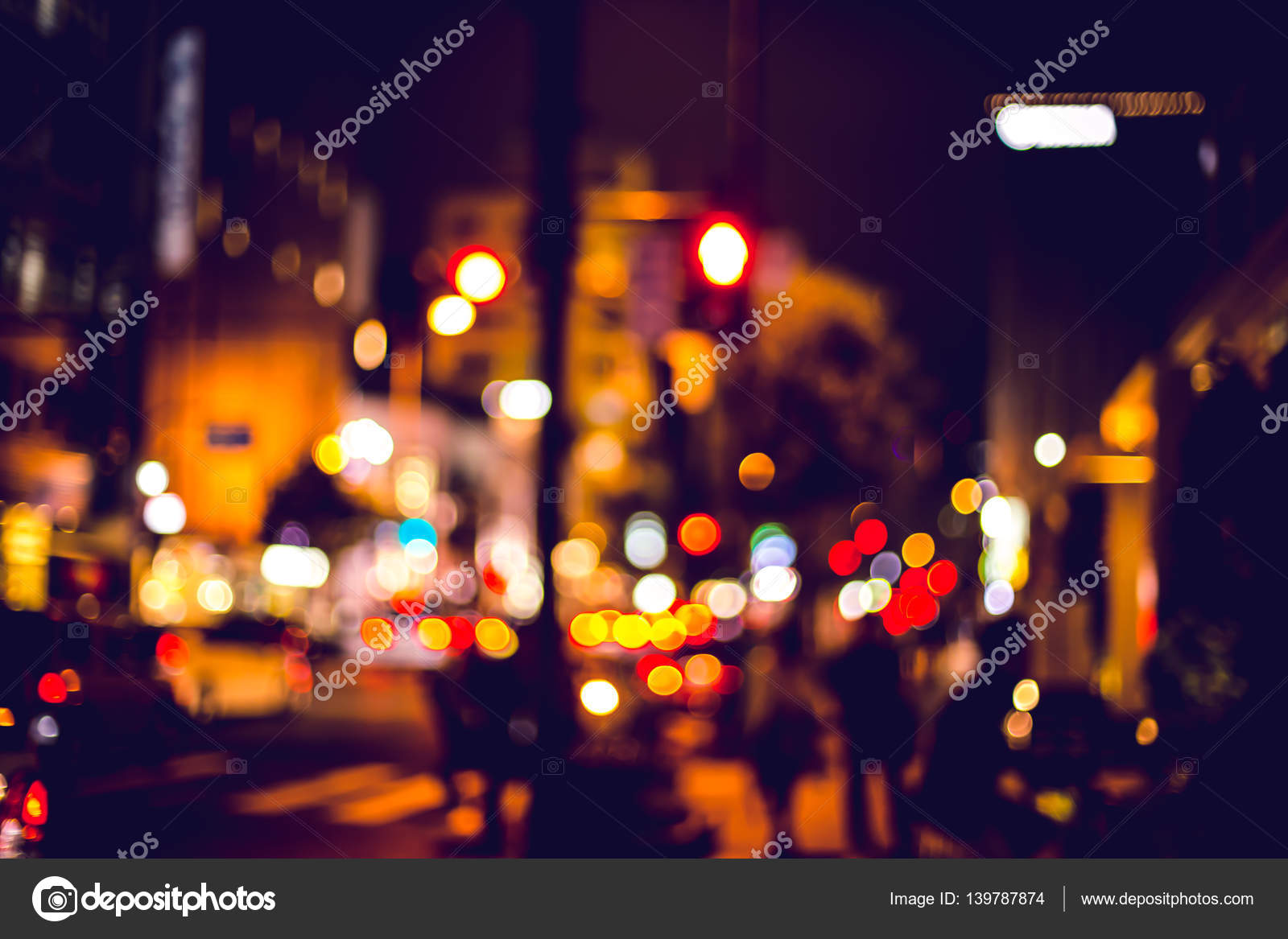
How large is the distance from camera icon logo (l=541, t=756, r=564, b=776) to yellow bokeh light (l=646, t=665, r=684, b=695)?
8984 mm

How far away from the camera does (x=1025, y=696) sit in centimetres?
862

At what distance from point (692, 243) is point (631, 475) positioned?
42485 mm

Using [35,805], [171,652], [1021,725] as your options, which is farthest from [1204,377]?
[171,652]

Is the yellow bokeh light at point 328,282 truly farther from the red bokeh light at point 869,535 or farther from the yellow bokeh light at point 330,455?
the red bokeh light at point 869,535

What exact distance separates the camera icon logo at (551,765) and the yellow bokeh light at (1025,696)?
3553 mm

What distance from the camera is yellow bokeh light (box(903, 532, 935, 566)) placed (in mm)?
24859

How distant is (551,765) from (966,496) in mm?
17441

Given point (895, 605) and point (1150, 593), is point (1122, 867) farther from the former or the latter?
point (895, 605)

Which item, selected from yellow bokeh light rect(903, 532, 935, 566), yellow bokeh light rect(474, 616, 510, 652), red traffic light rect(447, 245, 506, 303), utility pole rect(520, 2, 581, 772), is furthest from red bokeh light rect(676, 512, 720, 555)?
utility pole rect(520, 2, 581, 772)

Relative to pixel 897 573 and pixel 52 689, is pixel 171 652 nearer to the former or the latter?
pixel 52 689

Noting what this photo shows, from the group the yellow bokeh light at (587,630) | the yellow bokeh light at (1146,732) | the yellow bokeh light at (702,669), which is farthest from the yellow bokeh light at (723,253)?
the yellow bokeh light at (587,630)

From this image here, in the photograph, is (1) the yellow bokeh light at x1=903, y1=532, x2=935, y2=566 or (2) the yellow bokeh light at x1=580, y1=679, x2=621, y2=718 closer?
(2) the yellow bokeh light at x1=580, y1=679, x2=621, y2=718

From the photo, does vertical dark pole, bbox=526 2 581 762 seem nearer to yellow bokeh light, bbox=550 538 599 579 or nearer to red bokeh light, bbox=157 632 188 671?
red bokeh light, bbox=157 632 188 671

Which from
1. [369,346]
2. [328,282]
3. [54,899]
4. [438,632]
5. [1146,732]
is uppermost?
[328,282]
